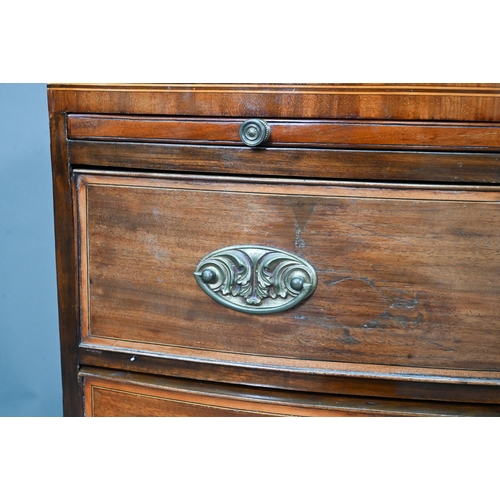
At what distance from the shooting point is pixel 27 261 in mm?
1152

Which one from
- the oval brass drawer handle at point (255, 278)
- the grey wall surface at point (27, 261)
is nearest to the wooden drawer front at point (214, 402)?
the oval brass drawer handle at point (255, 278)

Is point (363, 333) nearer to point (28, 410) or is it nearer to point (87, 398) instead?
point (87, 398)

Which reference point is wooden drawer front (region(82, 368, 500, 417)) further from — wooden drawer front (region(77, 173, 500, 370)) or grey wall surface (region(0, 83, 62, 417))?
grey wall surface (region(0, 83, 62, 417))

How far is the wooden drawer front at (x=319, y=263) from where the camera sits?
60 cm

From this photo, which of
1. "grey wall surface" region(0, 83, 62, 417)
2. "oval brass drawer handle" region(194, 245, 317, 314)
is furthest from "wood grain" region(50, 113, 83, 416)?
"grey wall surface" region(0, 83, 62, 417)

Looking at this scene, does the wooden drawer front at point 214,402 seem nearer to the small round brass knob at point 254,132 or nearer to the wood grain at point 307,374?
the wood grain at point 307,374

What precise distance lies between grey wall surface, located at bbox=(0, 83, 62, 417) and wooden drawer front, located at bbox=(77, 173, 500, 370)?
1.56 feet

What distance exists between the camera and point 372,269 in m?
0.62

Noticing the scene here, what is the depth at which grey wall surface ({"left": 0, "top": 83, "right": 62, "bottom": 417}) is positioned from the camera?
1071 millimetres

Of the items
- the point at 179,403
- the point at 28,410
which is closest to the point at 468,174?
the point at 179,403

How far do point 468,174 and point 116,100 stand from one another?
14.3 inches

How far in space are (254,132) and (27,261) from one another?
704mm

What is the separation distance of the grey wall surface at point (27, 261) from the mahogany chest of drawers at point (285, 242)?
1.48 feet

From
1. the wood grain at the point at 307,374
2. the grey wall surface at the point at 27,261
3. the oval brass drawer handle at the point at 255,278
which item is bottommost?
the wood grain at the point at 307,374
